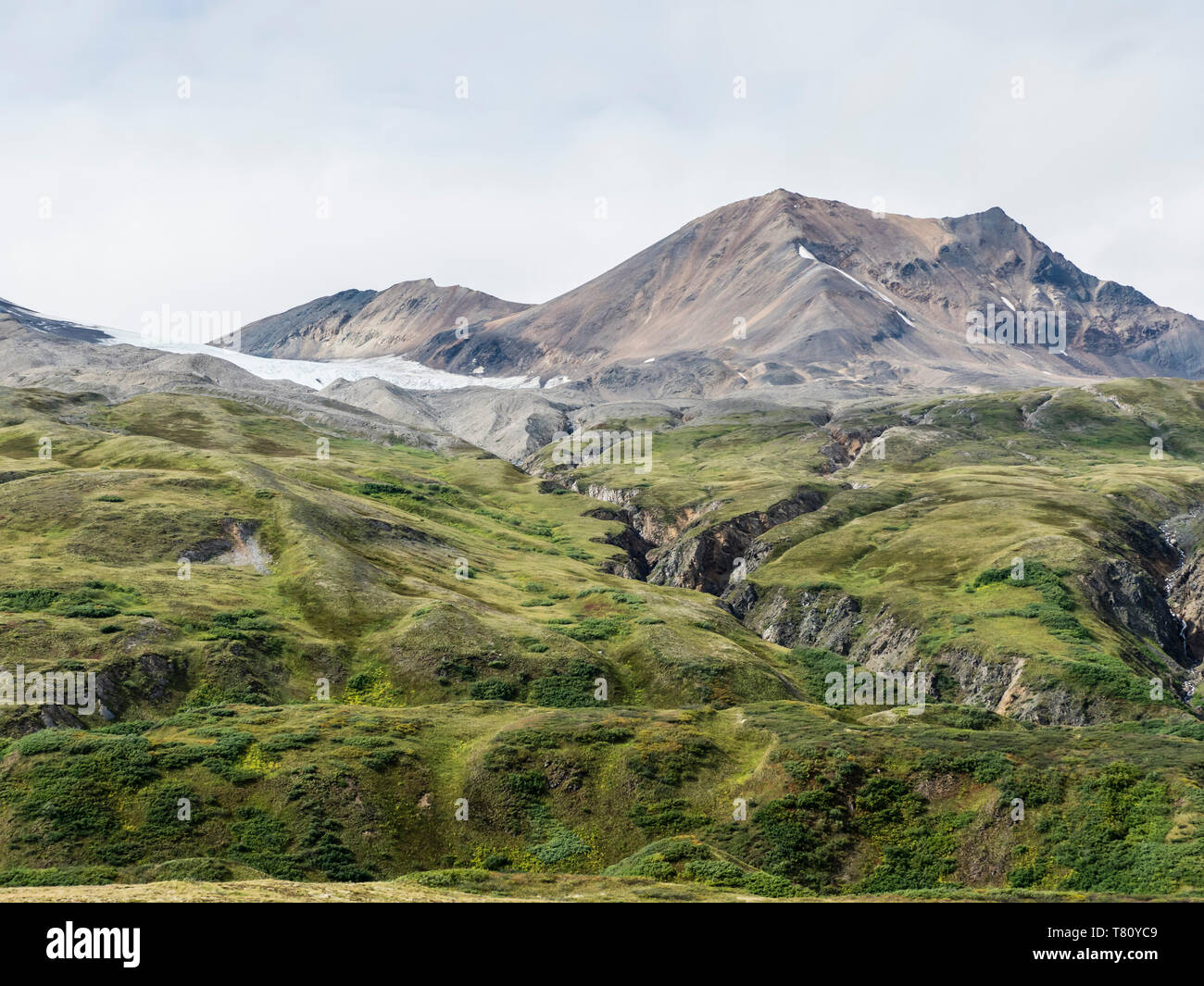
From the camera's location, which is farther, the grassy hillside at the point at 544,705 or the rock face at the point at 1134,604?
the rock face at the point at 1134,604

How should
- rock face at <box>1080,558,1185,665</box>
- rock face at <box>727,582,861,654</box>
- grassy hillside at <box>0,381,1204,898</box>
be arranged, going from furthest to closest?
rock face at <box>727,582,861,654</box>
rock face at <box>1080,558,1185,665</box>
grassy hillside at <box>0,381,1204,898</box>

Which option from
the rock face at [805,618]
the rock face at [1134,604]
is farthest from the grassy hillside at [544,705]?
the rock face at [1134,604]

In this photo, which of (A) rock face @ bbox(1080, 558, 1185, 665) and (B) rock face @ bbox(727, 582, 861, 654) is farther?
(B) rock face @ bbox(727, 582, 861, 654)

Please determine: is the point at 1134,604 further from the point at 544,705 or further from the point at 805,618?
the point at 544,705

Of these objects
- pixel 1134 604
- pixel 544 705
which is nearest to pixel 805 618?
pixel 1134 604

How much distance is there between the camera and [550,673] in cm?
8312

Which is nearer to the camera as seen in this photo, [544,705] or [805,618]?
[544,705]

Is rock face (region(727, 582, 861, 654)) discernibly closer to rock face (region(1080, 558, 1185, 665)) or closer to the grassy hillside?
the grassy hillside

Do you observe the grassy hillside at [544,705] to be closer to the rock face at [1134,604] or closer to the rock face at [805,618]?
the rock face at [805,618]

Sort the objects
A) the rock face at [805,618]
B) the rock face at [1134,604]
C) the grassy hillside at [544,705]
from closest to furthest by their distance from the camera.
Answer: the grassy hillside at [544,705] < the rock face at [1134,604] < the rock face at [805,618]

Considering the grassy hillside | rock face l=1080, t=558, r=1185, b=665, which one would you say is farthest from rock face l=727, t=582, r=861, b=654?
rock face l=1080, t=558, r=1185, b=665
